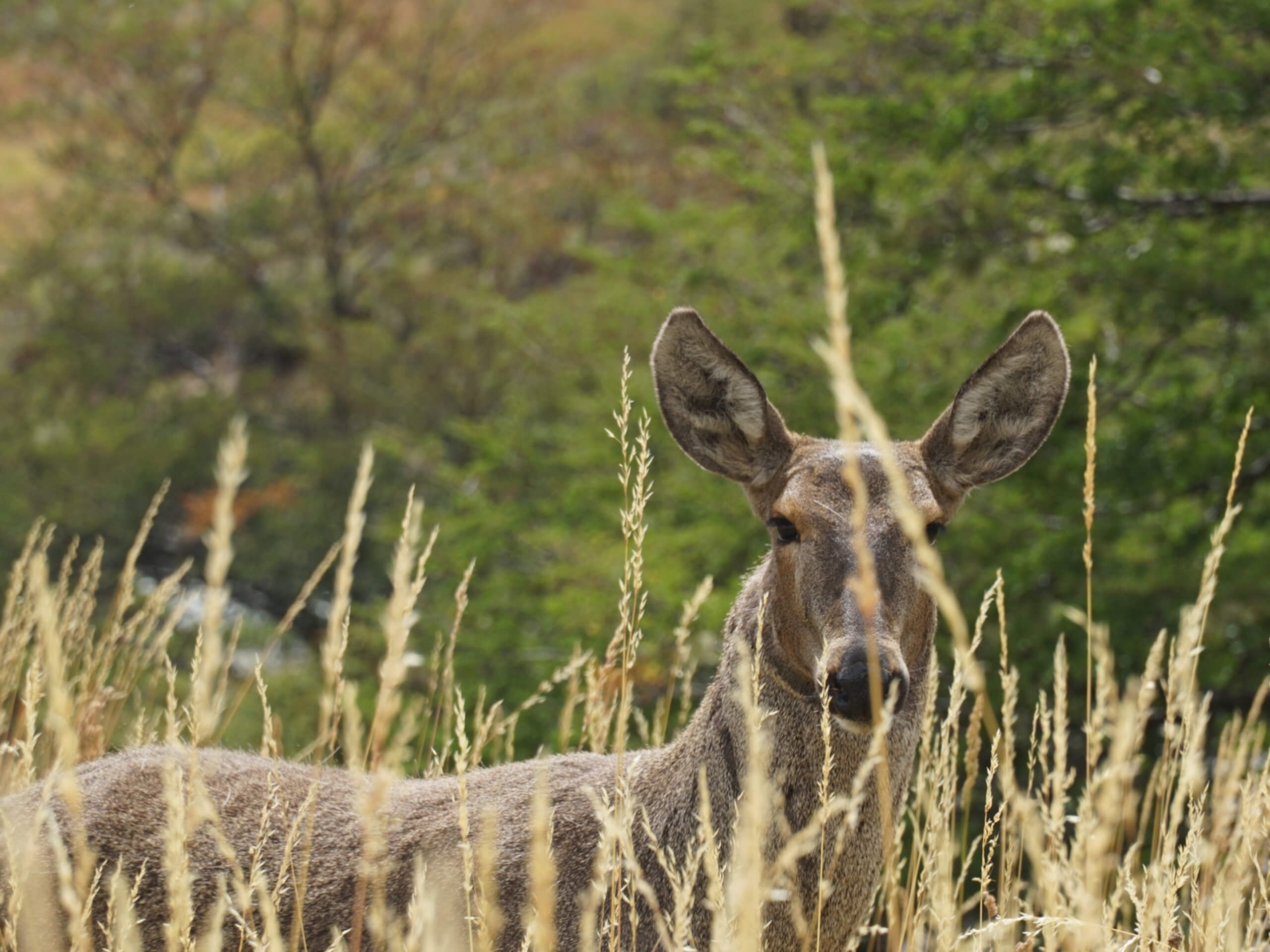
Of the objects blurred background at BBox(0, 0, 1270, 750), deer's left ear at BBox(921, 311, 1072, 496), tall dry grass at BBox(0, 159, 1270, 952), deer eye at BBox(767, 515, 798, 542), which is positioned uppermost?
blurred background at BBox(0, 0, 1270, 750)

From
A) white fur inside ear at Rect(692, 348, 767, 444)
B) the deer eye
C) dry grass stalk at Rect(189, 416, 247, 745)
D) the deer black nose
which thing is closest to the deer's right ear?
white fur inside ear at Rect(692, 348, 767, 444)

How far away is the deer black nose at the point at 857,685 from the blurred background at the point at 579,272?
5.99m

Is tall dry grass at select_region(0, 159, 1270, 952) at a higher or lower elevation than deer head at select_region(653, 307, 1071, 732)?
lower

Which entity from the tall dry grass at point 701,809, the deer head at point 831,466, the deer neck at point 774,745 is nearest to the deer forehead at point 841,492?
the deer head at point 831,466

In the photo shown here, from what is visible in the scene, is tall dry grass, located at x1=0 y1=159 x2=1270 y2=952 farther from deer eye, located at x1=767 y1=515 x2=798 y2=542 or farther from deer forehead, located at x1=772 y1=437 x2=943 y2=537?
deer eye, located at x1=767 y1=515 x2=798 y2=542

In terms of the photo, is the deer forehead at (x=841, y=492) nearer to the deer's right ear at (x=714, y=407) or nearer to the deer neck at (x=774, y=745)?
the deer's right ear at (x=714, y=407)

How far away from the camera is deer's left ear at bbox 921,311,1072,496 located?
352cm

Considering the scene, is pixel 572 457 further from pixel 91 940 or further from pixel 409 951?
pixel 409 951

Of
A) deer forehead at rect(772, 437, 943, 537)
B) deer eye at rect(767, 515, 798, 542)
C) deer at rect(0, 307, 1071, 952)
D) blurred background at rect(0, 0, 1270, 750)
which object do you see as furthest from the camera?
blurred background at rect(0, 0, 1270, 750)

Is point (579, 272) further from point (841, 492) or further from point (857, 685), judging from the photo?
point (857, 685)

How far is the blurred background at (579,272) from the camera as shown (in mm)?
8820

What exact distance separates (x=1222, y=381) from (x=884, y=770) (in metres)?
7.70

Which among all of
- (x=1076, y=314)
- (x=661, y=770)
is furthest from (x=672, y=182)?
A: (x=661, y=770)

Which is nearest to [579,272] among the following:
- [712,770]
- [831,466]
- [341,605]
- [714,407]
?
[714,407]
